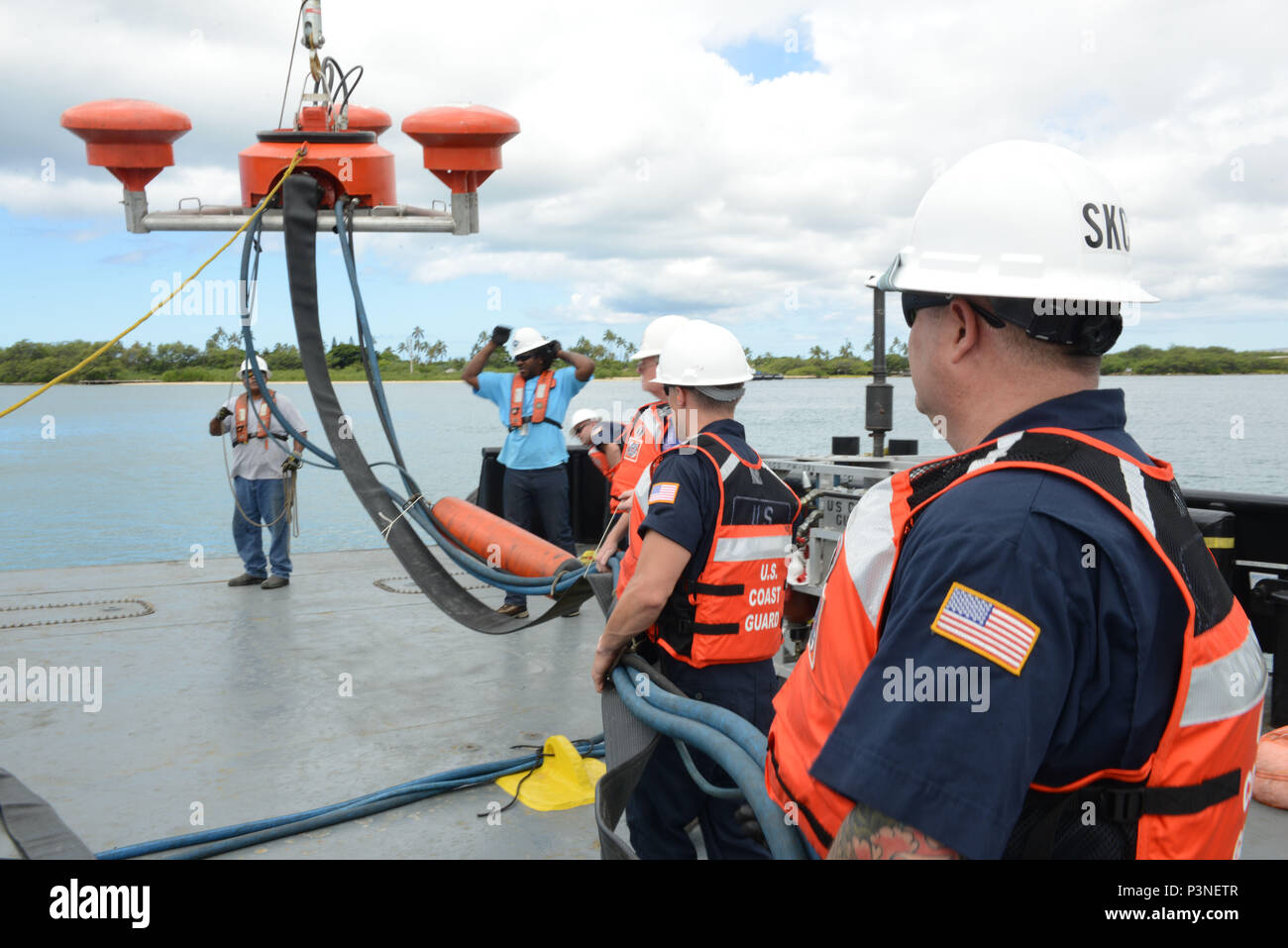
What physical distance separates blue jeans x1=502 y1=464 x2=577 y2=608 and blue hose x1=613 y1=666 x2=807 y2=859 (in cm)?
448

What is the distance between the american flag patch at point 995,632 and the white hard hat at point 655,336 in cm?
467

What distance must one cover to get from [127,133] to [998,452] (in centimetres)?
380

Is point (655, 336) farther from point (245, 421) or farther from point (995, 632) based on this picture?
point (995, 632)

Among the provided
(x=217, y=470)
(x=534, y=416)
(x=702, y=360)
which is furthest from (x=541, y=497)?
(x=217, y=470)

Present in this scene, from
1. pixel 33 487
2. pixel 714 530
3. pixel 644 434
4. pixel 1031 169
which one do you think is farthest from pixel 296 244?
Answer: pixel 33 487

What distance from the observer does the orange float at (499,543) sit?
4113 millimetres

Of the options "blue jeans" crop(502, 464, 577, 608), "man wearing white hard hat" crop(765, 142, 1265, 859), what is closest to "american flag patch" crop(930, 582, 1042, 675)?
"man wearing white hard hat" crop(765, 142, 1265, 859)

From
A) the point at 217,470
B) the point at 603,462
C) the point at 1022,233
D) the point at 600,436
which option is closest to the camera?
the point at 1022,233

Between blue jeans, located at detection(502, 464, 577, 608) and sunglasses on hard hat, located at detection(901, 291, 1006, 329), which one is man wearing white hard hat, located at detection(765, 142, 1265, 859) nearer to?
sunglasses on hard hat, located at detection(901, 291, 1006, 329)

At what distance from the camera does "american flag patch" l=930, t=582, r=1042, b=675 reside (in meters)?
0.95

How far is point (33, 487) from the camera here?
28250mm

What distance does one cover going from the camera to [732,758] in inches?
71.4
